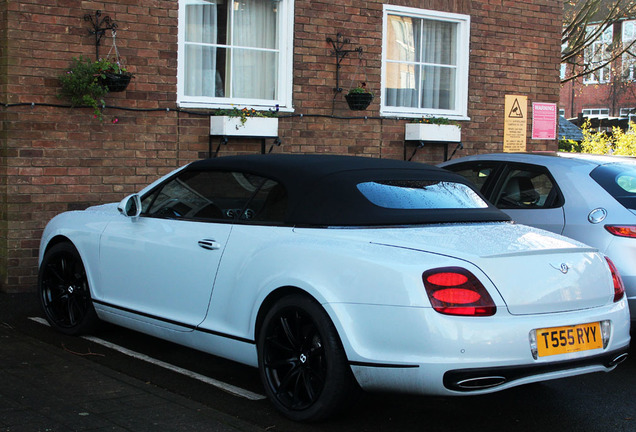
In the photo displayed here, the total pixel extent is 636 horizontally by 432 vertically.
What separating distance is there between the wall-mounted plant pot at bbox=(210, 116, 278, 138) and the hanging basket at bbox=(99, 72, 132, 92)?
1.14 m

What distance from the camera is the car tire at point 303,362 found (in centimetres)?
439

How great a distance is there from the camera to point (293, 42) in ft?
33.3

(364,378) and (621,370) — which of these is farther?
(621,370)

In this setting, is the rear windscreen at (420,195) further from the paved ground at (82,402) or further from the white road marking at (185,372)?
the paved ground at (82,402)

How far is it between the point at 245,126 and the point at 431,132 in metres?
2.62

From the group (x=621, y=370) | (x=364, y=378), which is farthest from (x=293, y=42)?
(x=364, y=378)

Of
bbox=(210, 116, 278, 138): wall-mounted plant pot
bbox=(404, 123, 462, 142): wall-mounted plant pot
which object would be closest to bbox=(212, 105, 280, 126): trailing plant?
bbox=(210, 116, 278, 138): wall-mounted plant pot

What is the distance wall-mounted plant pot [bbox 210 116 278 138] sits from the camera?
373 inches

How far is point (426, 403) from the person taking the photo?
5078 mm

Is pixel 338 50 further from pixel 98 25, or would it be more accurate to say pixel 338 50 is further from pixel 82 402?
pixel 82 402

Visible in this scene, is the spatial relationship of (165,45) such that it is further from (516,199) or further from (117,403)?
(117,403)

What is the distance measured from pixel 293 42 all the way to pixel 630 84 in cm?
4508

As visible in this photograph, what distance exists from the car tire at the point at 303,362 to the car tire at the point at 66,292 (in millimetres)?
2150

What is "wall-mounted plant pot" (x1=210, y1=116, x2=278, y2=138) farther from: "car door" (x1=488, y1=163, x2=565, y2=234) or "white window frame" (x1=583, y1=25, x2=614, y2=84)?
Result: "white window frame" (x1=583, y1=25, x2=614, y2=84)
